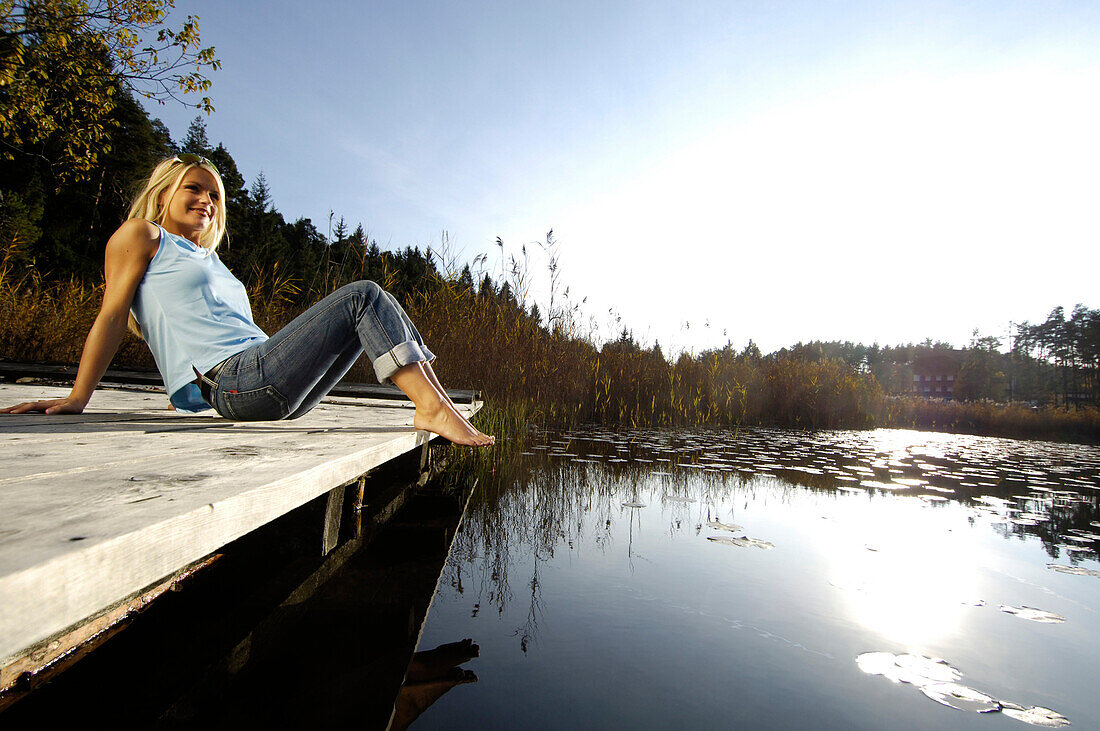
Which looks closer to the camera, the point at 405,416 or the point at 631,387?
the point at 405,416

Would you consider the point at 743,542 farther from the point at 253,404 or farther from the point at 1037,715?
the point at 253,404

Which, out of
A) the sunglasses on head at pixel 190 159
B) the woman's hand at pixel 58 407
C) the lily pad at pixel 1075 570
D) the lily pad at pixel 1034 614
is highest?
the sunglasses on head at pixel 190 159

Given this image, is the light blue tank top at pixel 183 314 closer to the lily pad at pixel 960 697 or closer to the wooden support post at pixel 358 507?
the wooden support post at pixel 358 507

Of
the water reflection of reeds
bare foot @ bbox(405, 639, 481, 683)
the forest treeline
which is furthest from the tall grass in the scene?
bare foot @ bbox(405, 639, 481, 683)

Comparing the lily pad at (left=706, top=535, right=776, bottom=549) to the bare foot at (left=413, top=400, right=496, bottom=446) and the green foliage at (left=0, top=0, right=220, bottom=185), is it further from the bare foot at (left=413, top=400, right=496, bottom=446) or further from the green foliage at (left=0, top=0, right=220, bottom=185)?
the green foliage at (left=0, top=0, right=220, bottom=185)

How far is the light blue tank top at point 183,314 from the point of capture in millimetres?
1604

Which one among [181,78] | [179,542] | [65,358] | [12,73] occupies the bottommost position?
[179,542]

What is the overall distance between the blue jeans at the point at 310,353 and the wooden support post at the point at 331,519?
1.22 feet

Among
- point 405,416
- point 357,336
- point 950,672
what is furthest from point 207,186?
point 950,672

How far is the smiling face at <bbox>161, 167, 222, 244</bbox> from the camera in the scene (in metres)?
1.76

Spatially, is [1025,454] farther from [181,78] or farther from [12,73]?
[12,73]

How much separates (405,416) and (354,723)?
1594mm

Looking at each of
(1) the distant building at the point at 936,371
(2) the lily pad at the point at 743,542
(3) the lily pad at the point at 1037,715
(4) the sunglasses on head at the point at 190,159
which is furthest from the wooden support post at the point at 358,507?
(1) the distant building at the point at 936,371

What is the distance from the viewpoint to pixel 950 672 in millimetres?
1201
